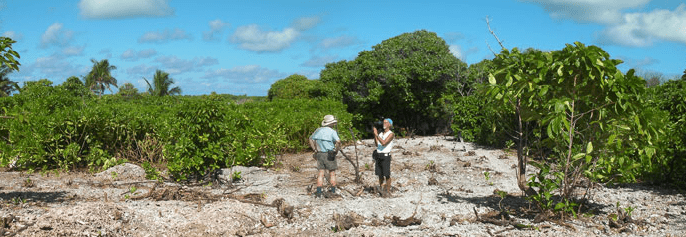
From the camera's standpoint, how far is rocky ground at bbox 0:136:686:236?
6238mm

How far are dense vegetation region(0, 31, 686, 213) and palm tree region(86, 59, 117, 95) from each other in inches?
1320

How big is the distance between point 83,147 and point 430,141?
9.52m

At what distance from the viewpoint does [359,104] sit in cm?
1942

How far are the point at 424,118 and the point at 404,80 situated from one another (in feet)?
10.5

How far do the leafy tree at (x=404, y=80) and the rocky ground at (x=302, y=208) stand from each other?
27.4ft

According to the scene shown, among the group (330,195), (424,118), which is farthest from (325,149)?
(424,118)

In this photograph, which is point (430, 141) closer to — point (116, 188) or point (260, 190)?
point (260, 190)

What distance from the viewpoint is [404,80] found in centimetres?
1834

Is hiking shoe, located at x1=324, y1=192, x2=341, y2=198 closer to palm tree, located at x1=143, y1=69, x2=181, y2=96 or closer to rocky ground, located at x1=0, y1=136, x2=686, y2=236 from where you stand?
rocky ground, located at x1=0, y1=136, x2=686, y2=236

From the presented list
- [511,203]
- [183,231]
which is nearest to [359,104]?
[511,203]

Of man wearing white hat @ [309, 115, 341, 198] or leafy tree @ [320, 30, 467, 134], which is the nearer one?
man wearing white hat @ [309, 115, 341, 198]

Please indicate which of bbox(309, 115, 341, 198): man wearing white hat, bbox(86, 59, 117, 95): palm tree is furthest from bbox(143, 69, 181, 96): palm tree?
bbox(309, 115, 341, 198): man wearing white hat

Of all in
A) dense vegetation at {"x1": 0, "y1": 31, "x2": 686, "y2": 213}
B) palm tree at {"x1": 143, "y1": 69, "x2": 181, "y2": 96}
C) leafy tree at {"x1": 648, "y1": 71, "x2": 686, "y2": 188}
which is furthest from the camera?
palm tree at {"x1": 143, "y1": 69, "x2": 181, "y2": 96}

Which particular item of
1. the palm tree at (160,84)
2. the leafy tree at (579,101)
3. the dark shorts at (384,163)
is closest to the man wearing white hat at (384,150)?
the dark shorts at (384,163)
